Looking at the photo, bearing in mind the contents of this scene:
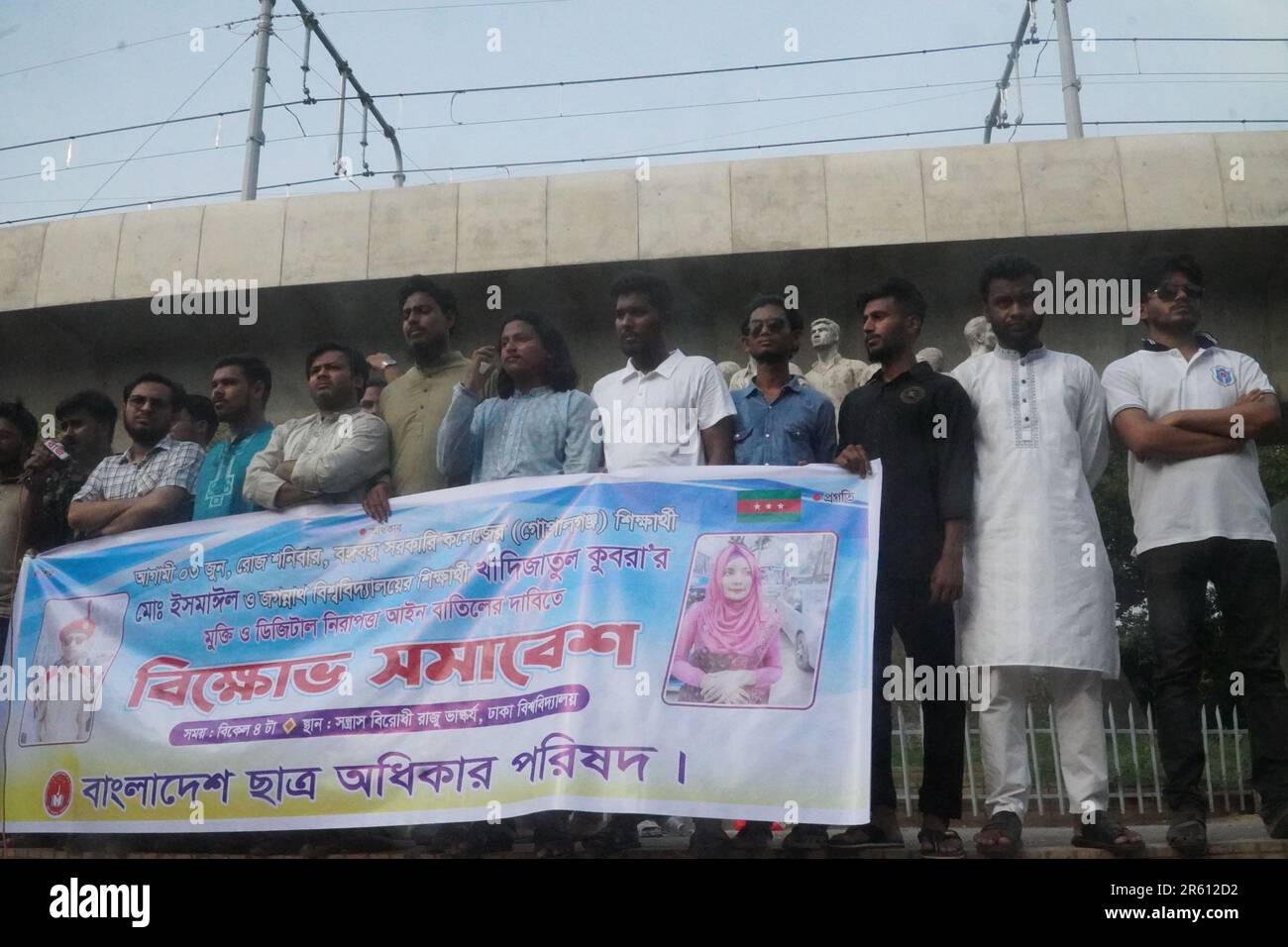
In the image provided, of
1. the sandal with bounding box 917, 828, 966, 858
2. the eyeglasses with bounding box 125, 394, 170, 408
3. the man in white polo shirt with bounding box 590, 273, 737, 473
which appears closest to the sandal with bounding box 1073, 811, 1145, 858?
the sandal with bounding box 917, 828, 966, 858

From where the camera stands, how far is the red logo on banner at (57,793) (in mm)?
4418

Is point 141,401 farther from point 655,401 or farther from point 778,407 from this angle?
point 778,407

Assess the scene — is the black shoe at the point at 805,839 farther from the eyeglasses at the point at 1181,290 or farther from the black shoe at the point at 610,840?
the eyeglasses at the point at 1181,290

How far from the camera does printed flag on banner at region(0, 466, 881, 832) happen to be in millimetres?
3691

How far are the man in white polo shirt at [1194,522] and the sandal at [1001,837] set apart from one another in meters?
0.42

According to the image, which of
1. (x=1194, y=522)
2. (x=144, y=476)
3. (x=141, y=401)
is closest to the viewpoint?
(x=1194, y=522)

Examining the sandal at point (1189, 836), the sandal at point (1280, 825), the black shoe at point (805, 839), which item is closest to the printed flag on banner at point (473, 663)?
the black shoe at point (805, 839)

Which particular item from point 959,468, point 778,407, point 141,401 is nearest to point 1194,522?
point 959,468

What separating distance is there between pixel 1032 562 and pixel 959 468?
0.38 meters

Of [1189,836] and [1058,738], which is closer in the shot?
[1189,836]

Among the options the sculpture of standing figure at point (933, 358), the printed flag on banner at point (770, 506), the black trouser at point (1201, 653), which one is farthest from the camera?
the sculpture of standing figure at point (933, 358)

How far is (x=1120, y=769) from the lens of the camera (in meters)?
6.96

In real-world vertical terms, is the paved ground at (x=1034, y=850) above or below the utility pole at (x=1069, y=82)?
below
